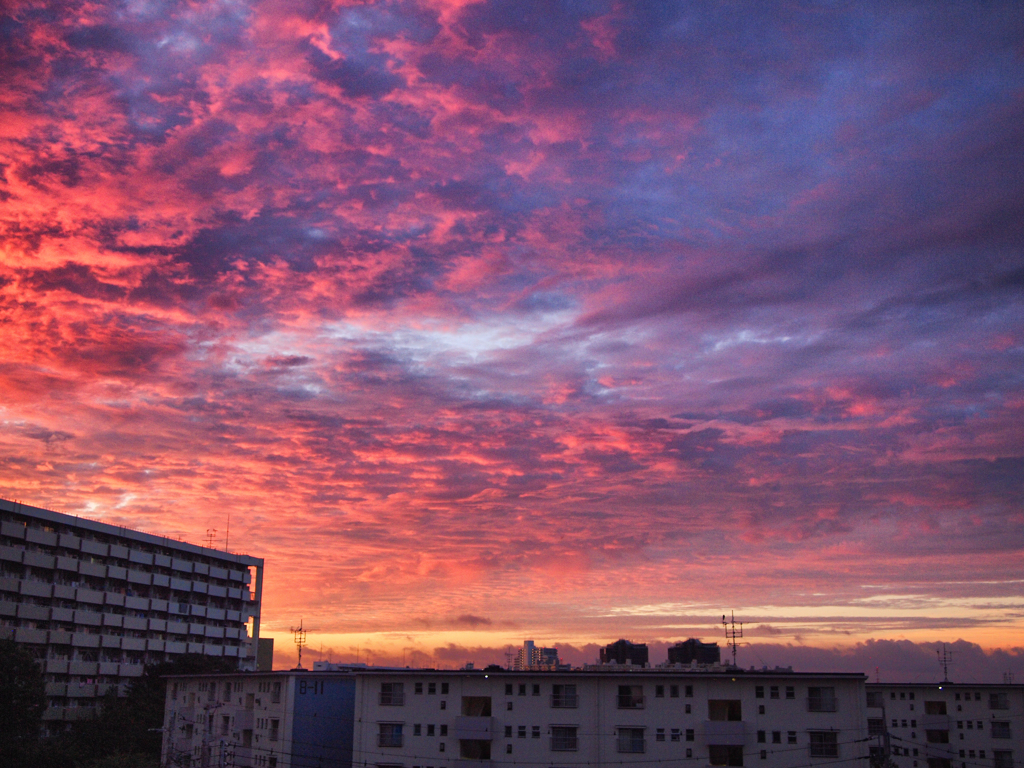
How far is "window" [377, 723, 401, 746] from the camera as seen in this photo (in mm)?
82125

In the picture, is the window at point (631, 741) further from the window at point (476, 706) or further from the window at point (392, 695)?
the window at point (392, 695)

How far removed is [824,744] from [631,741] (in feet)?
54.7

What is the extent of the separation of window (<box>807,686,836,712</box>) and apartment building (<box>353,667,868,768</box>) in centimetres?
9

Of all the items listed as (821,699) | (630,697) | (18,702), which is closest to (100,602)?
(18,702)

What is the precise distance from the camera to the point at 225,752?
91.5 m

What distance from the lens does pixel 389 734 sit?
82438 millimetres

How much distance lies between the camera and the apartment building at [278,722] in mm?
86250

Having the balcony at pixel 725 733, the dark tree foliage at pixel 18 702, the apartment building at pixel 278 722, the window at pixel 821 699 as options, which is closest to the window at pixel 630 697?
the balcony at pixel 725 733

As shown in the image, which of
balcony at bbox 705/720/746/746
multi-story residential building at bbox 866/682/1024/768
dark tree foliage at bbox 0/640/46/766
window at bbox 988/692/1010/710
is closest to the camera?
balcony at bbox 705/720/746/746

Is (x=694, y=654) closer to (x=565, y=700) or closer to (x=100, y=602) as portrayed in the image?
(x=565, y=700)

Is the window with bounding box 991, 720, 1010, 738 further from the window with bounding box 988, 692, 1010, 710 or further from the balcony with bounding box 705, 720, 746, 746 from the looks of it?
the balcony with bounding box 705, 720, 746, 746

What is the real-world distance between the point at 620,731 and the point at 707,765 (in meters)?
7.93

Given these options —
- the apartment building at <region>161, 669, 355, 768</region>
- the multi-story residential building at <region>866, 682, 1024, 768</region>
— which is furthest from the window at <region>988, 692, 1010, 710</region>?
the apartment building at <region>161, 669, 355, 768</region>

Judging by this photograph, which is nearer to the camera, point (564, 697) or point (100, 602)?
point (564, 697)
